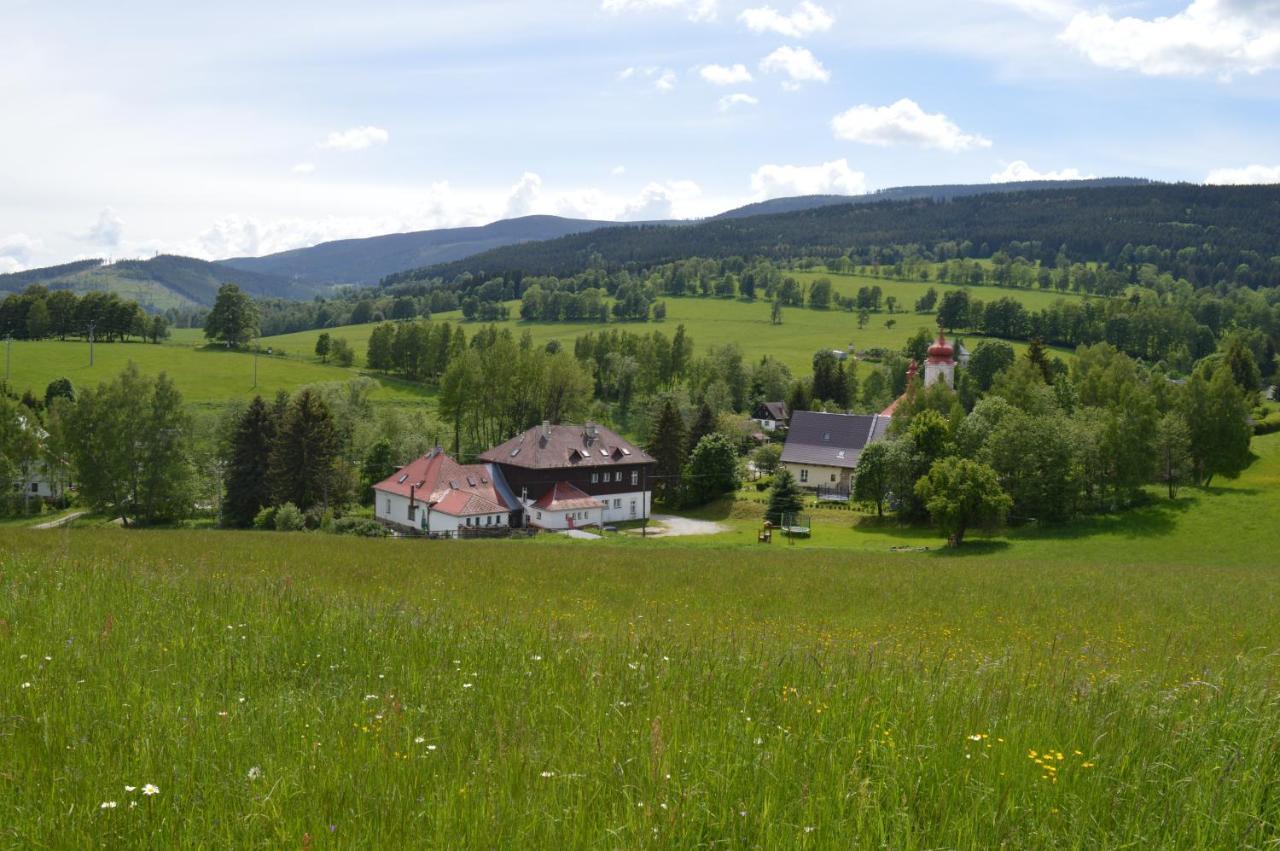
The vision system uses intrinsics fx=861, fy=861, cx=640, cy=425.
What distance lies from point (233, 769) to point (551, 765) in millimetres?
1606

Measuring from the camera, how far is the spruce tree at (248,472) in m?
64.4

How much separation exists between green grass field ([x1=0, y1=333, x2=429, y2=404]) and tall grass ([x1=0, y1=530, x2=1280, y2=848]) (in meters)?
106

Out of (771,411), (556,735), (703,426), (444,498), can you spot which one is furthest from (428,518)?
(771,411)

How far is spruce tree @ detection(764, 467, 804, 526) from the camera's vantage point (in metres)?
63.4

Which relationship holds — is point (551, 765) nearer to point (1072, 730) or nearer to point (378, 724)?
point (378, 724)

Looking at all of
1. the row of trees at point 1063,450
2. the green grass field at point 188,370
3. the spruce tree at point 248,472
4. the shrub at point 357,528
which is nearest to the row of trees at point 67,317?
the green grass field at point 188,370

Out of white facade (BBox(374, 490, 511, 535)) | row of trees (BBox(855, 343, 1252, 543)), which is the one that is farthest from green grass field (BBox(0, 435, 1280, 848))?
white facade (BBox(374, 490, 511, 535))

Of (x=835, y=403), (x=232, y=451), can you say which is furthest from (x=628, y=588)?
(x=835, y=403)

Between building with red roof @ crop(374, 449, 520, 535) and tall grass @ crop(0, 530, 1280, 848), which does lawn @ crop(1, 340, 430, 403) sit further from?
tall grass @ crop(0, 530, 1280, 848)

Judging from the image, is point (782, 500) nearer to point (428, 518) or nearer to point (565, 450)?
point (565, 450)

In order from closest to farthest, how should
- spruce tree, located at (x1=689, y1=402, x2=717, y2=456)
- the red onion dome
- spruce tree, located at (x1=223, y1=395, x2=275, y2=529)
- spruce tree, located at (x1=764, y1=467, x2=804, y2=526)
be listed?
spruce tree, located at (x1=764, y1=467, x2=804, y2=526), spruce tree, located at (x1=223, y1=395, x2=275, y2=529), spruce tree, located at (x1=689, y1=402, x2=717, y2=456), the red onion dome

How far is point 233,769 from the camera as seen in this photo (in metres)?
4.35

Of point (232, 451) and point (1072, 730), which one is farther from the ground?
point (1072, 730)

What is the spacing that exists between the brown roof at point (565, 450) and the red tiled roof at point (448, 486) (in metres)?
3.26
